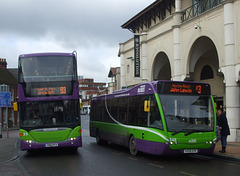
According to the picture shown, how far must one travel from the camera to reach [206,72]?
2436cm

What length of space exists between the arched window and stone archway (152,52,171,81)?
146 inches

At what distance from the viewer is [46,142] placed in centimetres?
1431

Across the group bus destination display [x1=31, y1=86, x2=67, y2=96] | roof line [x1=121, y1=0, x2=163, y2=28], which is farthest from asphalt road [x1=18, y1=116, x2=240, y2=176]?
roof line [x1=121, y1=0, x2=163, y2=28]

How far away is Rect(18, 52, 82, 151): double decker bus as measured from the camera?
1423 cm

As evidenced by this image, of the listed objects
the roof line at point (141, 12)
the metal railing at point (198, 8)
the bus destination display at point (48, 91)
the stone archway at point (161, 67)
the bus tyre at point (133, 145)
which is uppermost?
the roof line at point (141, 12)

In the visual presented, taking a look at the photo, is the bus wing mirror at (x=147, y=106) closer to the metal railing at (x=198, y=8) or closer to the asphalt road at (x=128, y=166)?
the asphalt road at (x=128, y=166)

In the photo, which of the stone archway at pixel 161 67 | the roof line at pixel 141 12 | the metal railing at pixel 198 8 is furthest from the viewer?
the roof line at pixel 141 12

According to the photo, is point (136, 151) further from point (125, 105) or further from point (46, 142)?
point (46, 142)

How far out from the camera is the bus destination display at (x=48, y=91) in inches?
565

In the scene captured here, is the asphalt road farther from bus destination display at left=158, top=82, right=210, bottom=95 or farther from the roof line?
the roof line

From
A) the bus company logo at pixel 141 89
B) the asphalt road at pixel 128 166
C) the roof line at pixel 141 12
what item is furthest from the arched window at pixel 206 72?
the bus company logo at pixel 141 89

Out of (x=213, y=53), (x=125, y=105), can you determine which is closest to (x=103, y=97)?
(x=125, y=105)

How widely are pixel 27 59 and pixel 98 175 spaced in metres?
6.81

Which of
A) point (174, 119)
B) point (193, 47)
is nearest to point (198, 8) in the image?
point (193, 47)
